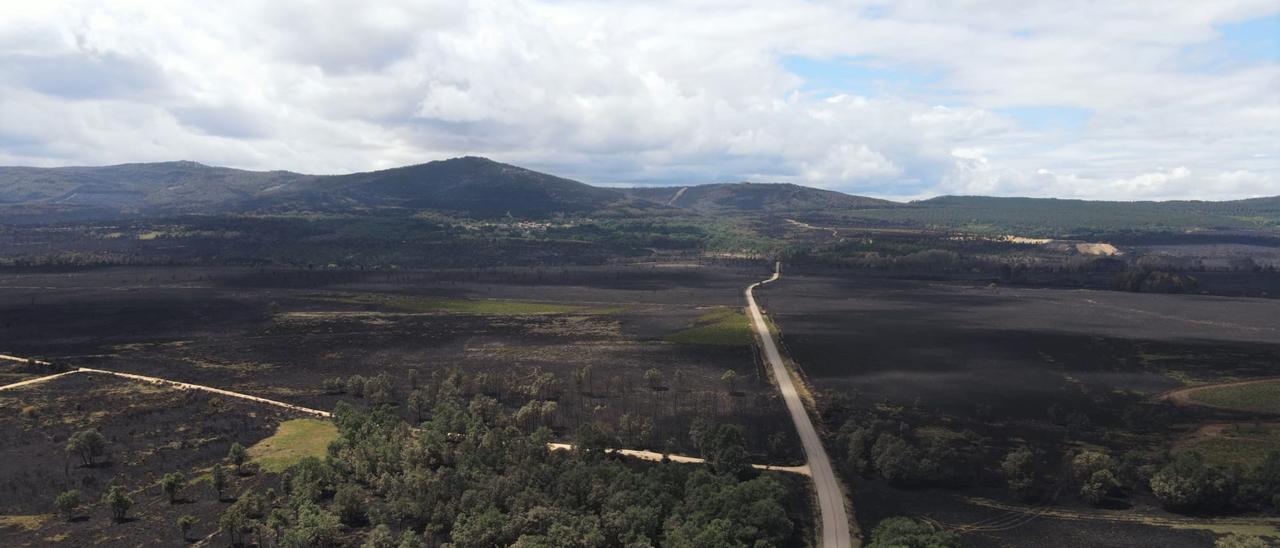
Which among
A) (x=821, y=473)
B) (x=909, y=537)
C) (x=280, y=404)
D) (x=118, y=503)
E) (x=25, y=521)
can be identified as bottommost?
(x=25, y=521)

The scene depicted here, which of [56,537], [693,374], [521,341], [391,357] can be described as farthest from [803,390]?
[56,537]

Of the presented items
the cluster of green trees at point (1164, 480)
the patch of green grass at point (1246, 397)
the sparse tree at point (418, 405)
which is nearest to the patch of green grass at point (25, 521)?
the sparse tree at point (418, 405)

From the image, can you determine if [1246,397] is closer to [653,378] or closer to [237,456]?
[653,378]

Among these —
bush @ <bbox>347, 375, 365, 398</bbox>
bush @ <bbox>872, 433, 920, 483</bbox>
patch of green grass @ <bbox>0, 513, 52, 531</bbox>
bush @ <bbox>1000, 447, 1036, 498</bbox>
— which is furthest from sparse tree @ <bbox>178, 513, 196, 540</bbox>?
bush @ <bbox>1000, 447, 1036, 498</bbox>

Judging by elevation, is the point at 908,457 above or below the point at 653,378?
below

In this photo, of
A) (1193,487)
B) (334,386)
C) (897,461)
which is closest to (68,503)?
(334,386)

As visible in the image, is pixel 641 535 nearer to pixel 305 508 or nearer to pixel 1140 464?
pixel 305 508
